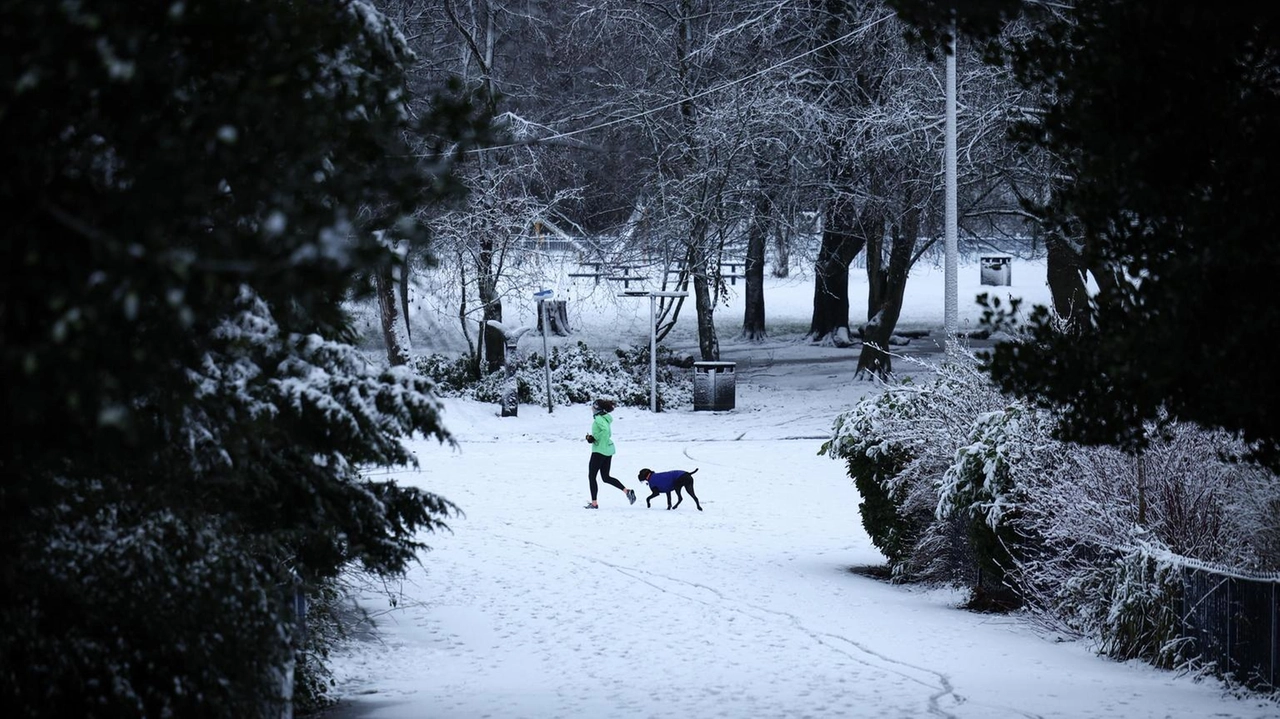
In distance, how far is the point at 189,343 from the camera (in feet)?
13.0

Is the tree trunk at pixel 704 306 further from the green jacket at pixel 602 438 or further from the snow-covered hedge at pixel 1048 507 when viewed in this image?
the snow-covered hedge at pixel 1048 507

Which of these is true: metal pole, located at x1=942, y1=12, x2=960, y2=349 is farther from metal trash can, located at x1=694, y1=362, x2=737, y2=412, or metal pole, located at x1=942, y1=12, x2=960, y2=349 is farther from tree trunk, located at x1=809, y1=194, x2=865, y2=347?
metal trash can, located at x1=694, y1=362, x2=737, y2=412

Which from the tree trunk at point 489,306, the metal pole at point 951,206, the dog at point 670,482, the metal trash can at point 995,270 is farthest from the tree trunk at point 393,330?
the metal trash can at point 995,270

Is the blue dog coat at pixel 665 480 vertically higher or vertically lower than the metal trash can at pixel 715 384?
lower

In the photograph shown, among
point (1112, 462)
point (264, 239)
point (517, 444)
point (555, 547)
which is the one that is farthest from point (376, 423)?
point (517, 444)

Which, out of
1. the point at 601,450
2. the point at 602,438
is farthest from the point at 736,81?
the point at 601,450

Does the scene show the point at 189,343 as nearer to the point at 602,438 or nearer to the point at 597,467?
the point at 597,467

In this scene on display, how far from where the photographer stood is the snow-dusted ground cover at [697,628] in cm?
822

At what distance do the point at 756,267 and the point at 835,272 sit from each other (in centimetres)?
429

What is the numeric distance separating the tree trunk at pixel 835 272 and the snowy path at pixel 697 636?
40.2ft

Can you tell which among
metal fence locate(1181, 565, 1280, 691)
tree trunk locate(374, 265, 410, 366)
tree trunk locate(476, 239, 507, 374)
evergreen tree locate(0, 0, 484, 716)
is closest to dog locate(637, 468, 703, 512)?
metal fence locate(1181, 565, 1280, 691)

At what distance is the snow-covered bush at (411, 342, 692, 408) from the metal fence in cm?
2158

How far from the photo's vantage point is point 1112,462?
10.2 m

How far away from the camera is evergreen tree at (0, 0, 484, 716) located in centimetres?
306
